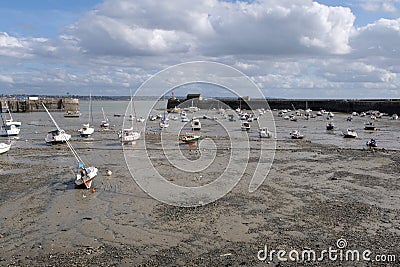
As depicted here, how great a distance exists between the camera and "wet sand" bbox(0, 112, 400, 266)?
11.6 m

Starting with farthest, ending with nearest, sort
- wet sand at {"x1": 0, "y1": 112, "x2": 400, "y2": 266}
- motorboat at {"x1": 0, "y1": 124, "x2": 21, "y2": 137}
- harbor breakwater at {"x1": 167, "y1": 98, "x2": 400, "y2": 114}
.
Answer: harbor breakwater at {"x1": 167, "y1": 98, "x2": 400, "y2": 114} < motorboat at {"x1": 0, "y1": 124, "x2": 21, "y2": 137} < wet sand at {"x1": 0, "y1": 112, "x2": 400, "y2": 266}

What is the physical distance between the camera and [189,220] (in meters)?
14.7

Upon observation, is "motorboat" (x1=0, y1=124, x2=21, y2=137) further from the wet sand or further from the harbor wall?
the harbor wall

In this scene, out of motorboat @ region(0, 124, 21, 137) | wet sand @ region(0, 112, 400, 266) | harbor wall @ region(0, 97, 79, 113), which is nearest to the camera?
wet sand @ region(0, 112, 400, 266)

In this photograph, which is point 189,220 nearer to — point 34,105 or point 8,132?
point 8,132

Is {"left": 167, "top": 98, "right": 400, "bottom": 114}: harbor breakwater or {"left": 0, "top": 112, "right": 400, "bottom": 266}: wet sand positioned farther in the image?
{"left": 167, "top": 98, "right": 400, "bottom": 114}: harbor breakwater

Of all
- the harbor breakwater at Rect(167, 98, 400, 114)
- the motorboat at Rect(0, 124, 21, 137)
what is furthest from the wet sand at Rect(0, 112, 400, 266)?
the harbor breakwater at Rect(167, 98, 400, 114)

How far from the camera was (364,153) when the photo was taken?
33.2m

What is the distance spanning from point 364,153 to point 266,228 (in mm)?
22996

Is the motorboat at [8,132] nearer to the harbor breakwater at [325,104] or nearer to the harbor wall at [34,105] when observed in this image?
the harbor breakwater at [325,104]

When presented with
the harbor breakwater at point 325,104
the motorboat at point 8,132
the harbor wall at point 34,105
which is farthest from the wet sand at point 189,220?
the harbor wall at point 34,105

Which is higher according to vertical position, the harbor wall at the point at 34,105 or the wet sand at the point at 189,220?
the harbor wall at the point at 34,105

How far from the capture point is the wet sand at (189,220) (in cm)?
1156

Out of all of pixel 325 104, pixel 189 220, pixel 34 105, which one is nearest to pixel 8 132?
pixel 189 220
